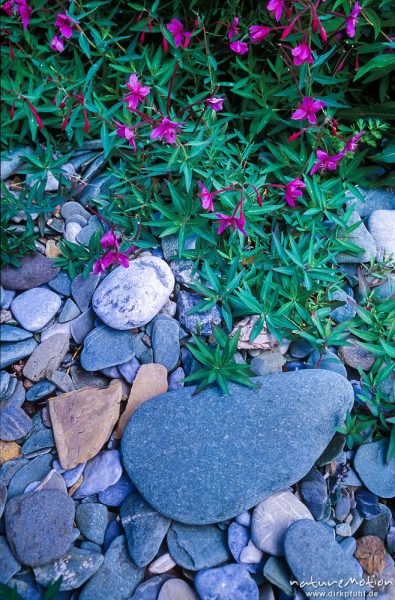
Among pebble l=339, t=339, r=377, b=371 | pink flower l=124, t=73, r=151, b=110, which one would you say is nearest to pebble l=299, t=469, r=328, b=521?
pebble l=339, t=339, r=377, b=371

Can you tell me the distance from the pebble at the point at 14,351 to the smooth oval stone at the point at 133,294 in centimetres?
35

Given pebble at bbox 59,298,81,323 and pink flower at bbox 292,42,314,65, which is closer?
pink flower at bbox 292,42,314,65

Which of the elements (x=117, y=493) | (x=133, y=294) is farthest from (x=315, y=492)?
(x=133, y=294)

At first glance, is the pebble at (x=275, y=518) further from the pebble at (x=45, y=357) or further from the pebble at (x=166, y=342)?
the pebble at (x=45, y=357)

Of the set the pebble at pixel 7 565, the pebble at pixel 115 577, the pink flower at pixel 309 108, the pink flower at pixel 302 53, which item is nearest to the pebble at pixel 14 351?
the pebble at pixel 7 565

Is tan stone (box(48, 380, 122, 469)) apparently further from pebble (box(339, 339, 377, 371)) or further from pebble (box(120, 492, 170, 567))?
pebble (box(339, 339, 377, 371))

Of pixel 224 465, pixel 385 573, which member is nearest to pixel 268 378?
pixel 224 465

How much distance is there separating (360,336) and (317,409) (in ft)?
1.35

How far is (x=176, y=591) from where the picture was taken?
1894 mm

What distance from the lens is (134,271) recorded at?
2400mm

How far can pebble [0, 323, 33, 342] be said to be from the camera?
2.37m

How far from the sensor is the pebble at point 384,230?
260 centimetres

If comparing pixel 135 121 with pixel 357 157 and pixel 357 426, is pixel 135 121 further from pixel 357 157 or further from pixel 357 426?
pixel 357 426

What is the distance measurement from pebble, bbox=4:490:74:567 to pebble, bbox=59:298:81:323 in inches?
31.0
